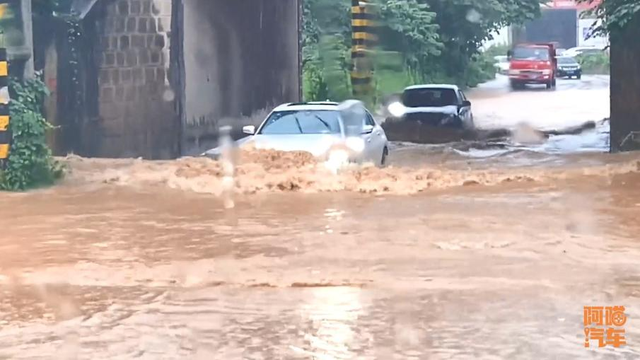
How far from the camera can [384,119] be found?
28.5 m

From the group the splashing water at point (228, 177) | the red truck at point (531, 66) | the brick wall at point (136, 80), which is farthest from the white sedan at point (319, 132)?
the red truck at point (531, 66)

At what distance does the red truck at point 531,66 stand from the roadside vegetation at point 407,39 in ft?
17.6

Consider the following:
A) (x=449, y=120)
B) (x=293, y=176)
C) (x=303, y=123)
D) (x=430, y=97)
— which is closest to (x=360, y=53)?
(x=430, y=97)

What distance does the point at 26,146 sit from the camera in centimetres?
1540

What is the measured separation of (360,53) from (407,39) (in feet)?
32.3

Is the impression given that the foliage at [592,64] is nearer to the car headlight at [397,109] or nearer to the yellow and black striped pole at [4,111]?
the car headlight at [397,109]

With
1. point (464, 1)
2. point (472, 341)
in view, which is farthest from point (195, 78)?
point (464, 1)

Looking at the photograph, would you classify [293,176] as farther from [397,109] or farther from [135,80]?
[397,109]

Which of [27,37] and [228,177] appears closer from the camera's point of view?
[228,177]

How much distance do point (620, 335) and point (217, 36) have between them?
15842 millimetres

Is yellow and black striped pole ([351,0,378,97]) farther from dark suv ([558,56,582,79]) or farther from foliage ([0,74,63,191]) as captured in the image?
dark suv ([558,56,582,79])

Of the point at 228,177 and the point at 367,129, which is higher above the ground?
the point at 367,129

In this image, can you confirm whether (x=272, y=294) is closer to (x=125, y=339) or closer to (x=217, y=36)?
(x=125, y=339)

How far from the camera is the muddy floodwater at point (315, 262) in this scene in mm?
7562
